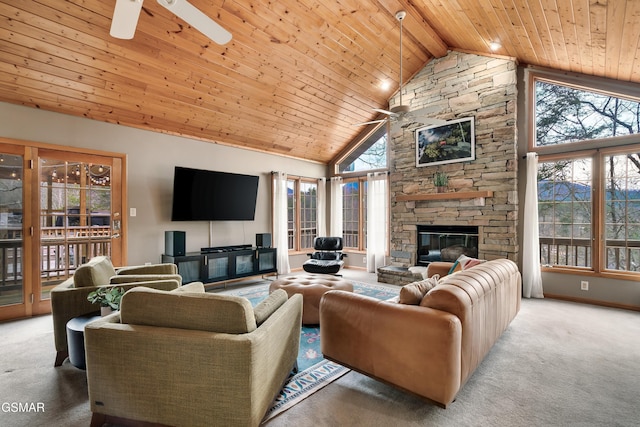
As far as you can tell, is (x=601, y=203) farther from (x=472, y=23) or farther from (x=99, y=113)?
(x=99, y=113)

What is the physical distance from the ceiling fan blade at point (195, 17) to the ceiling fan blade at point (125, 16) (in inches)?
6.7

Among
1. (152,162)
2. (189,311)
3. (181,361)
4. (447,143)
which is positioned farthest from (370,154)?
(181,361)

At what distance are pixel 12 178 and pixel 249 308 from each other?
12.8 feet

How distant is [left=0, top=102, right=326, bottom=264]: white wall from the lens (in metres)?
3.75

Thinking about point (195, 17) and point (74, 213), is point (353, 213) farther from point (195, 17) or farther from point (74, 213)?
point (195, 17)

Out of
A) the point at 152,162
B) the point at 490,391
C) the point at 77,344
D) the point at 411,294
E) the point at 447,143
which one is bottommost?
the point at 490,391

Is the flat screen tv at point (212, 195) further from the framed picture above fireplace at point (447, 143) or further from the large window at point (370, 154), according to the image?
the framed picture above fireplace at point (447, 143)

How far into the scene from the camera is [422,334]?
184 centimetres

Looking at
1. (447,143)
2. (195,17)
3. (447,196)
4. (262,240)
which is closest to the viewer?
(195,17)

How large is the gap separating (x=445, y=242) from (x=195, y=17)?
490 centimetres

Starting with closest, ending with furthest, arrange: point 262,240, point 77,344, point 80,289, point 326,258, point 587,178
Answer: point 77,344 < point 80,289 < point 587,178 < point 262,240 < point 326,258

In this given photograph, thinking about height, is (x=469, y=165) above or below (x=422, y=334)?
above

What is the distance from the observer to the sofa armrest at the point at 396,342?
178cm

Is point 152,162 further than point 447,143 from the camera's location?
No
